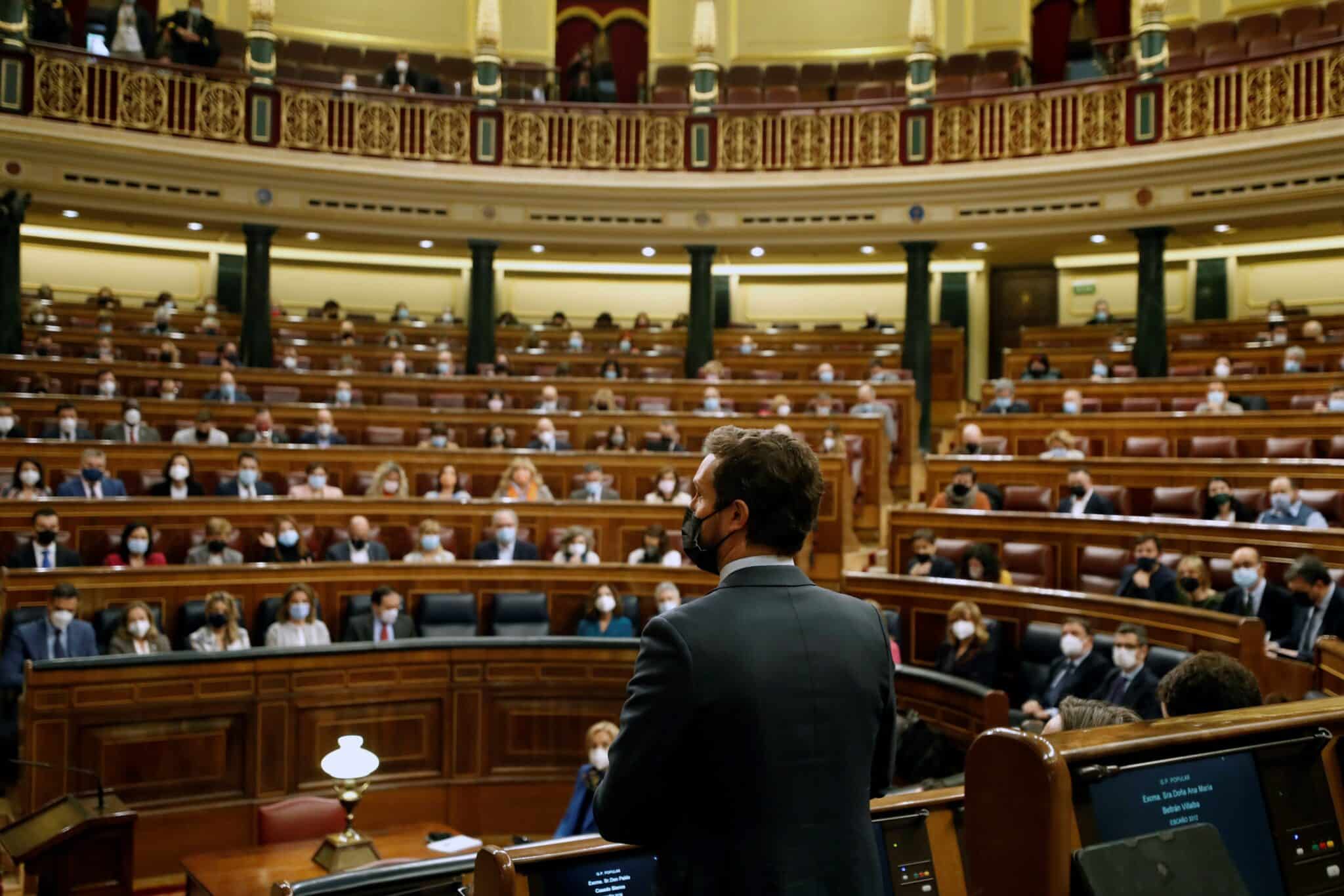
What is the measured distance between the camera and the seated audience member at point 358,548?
292 inches

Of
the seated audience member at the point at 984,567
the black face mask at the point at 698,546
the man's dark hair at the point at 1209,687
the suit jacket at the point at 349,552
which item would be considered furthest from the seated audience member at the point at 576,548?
the black face mask at the point at 698,546

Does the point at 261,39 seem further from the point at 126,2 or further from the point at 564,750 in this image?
the point at 564,750

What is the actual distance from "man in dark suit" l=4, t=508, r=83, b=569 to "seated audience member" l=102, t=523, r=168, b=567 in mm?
206

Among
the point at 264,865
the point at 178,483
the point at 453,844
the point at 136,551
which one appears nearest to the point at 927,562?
the point at 453,844

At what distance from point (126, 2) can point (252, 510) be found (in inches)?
313

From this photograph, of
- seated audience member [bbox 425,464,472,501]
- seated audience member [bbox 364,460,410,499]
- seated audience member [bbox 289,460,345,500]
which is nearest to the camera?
seated audience member [bbox 425,464,472,501]

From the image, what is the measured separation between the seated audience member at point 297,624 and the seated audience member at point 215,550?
2.63 ft

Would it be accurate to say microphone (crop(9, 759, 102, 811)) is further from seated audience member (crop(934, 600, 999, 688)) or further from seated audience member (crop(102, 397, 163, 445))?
seated audience member (crop(102, 397, 163, 445))

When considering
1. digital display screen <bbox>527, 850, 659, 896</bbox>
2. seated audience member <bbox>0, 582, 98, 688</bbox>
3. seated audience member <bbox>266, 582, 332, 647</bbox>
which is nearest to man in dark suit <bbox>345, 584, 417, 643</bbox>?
seated audience member <bbox>266, 582, 332, 647</bbox>

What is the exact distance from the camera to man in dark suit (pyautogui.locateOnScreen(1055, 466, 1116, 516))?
7.80 meters

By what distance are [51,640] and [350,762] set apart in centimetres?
243

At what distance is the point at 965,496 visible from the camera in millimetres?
8234

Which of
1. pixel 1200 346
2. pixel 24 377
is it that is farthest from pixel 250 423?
pixel 1200 346

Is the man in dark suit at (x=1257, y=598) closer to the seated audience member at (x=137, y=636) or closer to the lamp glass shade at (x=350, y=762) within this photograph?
the lamp glass shade at (x=350, y=762)
